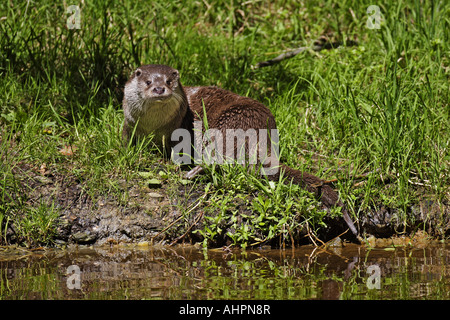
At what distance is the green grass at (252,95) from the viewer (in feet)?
10.9

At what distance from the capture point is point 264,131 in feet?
11.7

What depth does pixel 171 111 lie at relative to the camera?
3688mm

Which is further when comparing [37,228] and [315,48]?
[315,48]

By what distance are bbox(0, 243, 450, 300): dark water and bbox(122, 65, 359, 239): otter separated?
0.68m

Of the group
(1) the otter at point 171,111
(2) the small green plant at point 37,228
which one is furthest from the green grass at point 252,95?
(1) the otter at point 171,111

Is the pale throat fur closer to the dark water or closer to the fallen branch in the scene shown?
the dark water

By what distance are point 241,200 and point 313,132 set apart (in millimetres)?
869

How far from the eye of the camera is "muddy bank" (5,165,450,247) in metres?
3.26

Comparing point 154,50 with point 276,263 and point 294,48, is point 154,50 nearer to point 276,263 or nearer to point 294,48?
point 294,48

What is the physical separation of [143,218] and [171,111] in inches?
28.0

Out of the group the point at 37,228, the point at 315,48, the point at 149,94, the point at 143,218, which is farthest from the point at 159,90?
the point at 315,48

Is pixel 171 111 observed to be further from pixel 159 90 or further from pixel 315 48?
pixel 315 48

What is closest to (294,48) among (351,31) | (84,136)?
(351,31)

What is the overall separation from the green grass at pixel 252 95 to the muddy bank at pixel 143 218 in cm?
4
